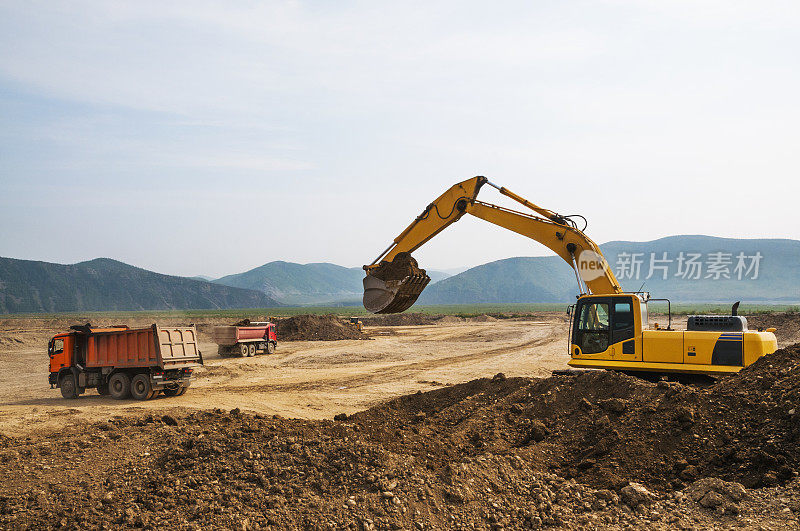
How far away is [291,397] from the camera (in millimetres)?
18047

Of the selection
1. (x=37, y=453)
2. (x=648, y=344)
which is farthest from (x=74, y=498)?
(x=648, y=344)

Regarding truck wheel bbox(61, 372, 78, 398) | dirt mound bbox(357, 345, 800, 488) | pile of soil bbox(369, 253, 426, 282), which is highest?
pile of soil bbox(369, 253, 426, 282)

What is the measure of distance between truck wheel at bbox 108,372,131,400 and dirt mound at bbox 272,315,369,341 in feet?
66.8

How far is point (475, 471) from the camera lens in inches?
307

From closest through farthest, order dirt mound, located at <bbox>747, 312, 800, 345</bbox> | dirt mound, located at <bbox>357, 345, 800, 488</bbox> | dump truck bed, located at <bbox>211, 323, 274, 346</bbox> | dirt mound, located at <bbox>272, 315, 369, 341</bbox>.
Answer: dirt mound, located at <bbox>357, 345, 800, 488</bbox>, dump truck bed, located at <bbox>211, 323, 274, 346</bbox>, dirt mound, located at <bbox>747, 312, 800, 345</bbox>, dirt mound, located at <bbox>272, 315, 369, 341</bbox>

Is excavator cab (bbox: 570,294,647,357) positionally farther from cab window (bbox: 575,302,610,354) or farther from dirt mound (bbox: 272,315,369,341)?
dirt mound (bbox: 272,315,369,341)

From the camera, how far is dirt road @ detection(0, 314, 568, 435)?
643 inches

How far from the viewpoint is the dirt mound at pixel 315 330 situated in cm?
3866

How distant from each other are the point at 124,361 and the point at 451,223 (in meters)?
10.4

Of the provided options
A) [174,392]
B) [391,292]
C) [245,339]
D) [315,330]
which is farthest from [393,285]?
[315,330]

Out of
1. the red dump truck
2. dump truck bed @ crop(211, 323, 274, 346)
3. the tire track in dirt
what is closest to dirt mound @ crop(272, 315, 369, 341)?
dump truck bed @ crop(211, 323, 274, 346)

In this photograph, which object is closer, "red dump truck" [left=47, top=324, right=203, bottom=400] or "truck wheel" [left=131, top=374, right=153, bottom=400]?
"red dump truck" [left=47, top=324, right=203, bottom=400]

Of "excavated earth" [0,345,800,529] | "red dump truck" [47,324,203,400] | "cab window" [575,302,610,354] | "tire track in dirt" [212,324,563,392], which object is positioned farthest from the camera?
"tire track in dirt" [212,324,563,392]

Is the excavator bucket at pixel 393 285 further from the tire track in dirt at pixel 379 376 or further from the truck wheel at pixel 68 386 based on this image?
the truck wheel at pixel 68 386
